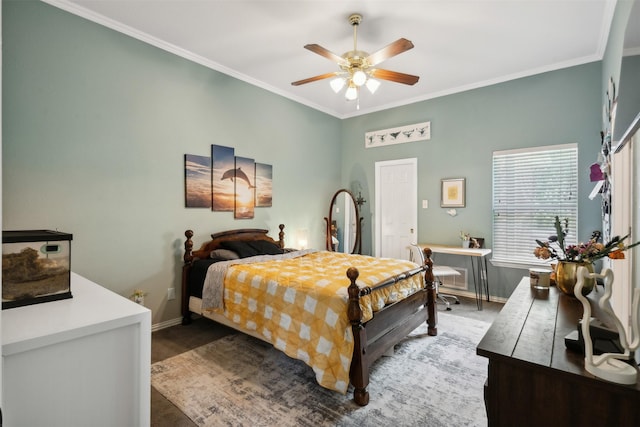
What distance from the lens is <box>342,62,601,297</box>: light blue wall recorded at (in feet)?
12.3

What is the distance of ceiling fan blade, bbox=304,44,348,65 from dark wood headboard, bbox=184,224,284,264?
7.21ft

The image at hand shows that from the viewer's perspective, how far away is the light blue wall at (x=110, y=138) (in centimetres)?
261

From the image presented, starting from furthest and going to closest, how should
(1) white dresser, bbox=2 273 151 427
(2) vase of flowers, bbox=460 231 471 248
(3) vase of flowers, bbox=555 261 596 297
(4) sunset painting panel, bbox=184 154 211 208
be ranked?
(2) vase of flowers, bbox=460 231 471 248
(4) sunset painting panel, bbox=184 154 211 208
(3) vase of flowers, bbox=555 261 596 297
(1) white dresser, bbox=2 273 151 427

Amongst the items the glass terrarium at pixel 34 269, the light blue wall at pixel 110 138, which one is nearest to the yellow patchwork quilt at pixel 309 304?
the light blue wall at pixel 110 138

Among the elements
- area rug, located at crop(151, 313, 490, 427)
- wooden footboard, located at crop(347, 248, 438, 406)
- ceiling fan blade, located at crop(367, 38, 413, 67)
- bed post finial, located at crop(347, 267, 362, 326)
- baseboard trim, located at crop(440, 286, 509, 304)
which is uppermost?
ceiling fan blade, located at crop(367, 38, 413, 67)

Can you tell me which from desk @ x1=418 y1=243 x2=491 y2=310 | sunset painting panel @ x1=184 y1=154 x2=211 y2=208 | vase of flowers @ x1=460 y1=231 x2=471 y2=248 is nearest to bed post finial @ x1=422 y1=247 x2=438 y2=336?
desk @ x1=418 y1=243 x2=491 y2=310

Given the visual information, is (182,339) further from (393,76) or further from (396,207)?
(396,207)

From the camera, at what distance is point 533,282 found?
2.26m

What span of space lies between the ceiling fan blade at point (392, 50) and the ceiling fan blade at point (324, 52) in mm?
246

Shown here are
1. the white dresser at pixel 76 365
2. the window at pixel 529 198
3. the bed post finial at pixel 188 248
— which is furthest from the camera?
the window at pixel 529 198

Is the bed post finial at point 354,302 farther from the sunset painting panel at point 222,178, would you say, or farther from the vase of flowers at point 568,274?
the sunset painting panel at point 222,178

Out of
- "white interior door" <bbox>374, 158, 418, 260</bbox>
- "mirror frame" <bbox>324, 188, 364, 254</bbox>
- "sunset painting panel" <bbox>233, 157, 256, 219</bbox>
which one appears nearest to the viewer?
"sunset painting panel" <bbox>233, 157, 256, 219</bbox>

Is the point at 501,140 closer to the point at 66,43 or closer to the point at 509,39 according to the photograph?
the point at 509,39

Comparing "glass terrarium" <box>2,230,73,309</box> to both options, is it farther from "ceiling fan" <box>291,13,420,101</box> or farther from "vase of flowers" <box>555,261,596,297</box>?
"vase of flowers" <box>555,261,596,297</box>
